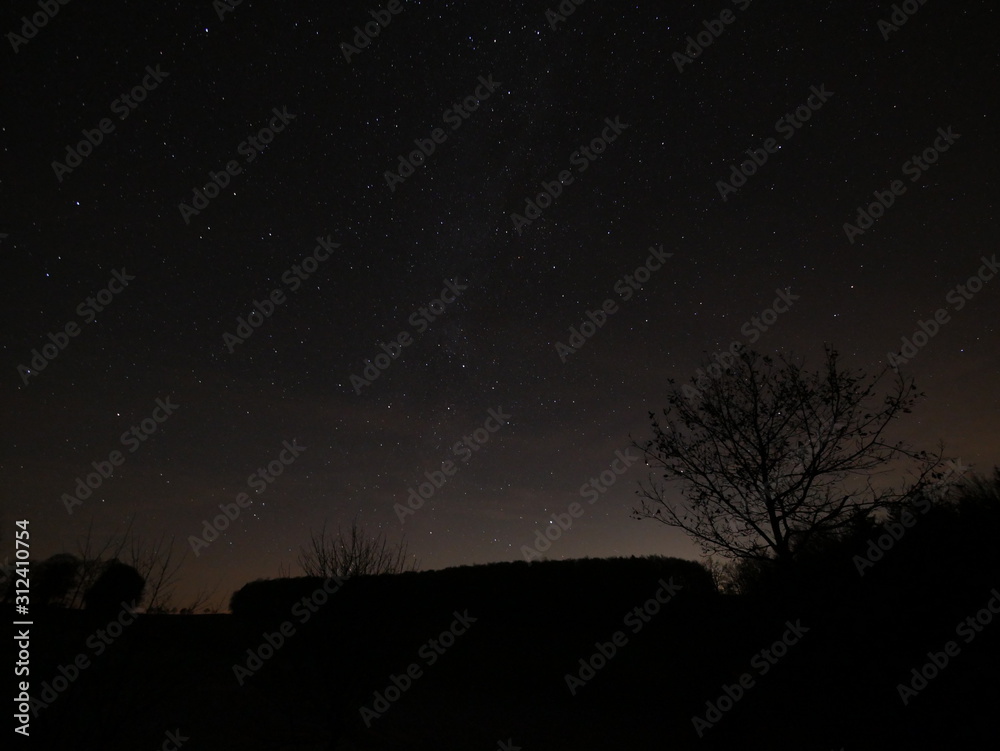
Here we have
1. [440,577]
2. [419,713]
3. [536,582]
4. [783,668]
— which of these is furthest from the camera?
[440,577]

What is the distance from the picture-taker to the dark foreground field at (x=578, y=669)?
7.98 meters

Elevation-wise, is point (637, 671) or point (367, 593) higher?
point (367, 593)

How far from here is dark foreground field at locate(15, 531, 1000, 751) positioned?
7.98 meters

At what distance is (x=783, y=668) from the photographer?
10.2 meters

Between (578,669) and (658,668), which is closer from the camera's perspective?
(658,668)

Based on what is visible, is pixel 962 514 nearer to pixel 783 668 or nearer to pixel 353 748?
pixel 783 668

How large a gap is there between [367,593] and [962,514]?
1156cm

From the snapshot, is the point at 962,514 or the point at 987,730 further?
the point at 962,514

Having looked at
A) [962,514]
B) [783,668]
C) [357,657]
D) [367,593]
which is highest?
[367,593]

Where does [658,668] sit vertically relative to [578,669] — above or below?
below

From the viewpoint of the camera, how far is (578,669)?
16219 mm

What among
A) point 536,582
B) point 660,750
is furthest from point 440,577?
point 660,750

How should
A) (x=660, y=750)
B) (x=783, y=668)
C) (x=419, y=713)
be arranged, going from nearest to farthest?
(x=783, y=668) → (x=660, y=750) → (x=419, y=713)

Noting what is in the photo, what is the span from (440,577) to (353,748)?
35.8ft
